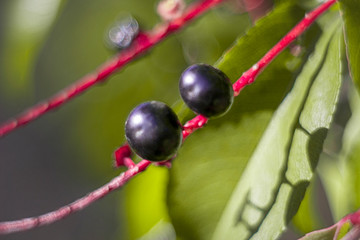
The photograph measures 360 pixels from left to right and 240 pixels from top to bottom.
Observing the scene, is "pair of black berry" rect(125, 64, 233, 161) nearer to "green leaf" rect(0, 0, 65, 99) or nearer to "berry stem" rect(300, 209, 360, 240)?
"berry stem" rect(300, 209, 360, 240)

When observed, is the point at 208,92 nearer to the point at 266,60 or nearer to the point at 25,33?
the point at 266,60

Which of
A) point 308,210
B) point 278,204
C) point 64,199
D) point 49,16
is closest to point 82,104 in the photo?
point 49,16

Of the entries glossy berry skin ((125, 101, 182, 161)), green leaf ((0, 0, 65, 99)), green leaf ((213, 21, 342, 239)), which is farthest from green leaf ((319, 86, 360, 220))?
green leaf ((0, 0, 65, 99))

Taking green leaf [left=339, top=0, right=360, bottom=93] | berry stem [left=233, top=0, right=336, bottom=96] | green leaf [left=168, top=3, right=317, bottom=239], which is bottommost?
green leaf [left=168, top=3, right=317, bottom=239]

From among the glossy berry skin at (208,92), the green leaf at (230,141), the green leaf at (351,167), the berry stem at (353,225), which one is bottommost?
the green leaf at (351,167)

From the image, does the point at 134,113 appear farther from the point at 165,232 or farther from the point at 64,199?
the point at 64,199

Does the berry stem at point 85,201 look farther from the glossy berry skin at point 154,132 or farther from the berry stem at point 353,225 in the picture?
the berry stem at point 353,225

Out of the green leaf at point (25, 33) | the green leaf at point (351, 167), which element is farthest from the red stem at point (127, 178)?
the green leaf at point (25, 33)
